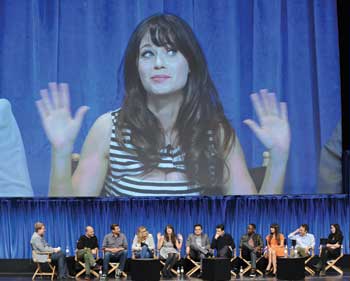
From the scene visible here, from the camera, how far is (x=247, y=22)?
1404 cm

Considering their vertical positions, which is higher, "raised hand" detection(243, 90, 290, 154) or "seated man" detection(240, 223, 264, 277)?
"raised hand" detection(243, 90, 290, 154)

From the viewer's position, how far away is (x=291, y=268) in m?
12.0

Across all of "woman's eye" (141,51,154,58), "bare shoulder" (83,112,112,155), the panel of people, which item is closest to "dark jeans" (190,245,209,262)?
the panel of people

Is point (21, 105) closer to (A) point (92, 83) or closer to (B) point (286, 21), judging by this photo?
(A) point (92, 83)

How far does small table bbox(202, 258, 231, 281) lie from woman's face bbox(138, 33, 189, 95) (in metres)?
3.39

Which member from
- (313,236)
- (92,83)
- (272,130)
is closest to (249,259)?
(313,236)

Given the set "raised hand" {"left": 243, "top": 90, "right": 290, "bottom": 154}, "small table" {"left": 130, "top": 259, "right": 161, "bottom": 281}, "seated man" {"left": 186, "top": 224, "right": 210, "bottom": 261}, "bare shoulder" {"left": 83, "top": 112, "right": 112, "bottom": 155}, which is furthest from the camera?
"bare shoulder" {"left": 83, "top": 112, "right": 112, "bottom": 155}

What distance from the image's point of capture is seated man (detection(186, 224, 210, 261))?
42.8 feet

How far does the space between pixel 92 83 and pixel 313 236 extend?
4761 millimetres

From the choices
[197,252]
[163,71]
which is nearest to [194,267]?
[197,252]

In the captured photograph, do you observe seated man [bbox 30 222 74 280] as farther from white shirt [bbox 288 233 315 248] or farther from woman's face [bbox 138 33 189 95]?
white shirt [bbox 288 233 315 248]

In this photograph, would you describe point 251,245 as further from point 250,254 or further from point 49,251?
point 49,251

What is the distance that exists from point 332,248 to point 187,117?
3.41 metres

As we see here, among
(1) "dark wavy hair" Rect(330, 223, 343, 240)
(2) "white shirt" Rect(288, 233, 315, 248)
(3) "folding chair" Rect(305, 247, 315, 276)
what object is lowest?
(3) "folding chair" Rect(305, 247, 315, 276)
